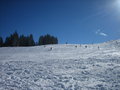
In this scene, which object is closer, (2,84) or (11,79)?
(2,84)

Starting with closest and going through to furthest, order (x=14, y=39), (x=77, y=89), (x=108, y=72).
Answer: (x=77, y=89), (x=108, y=72), (x=14, y=39)

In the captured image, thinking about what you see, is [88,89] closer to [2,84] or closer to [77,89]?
[77,89]

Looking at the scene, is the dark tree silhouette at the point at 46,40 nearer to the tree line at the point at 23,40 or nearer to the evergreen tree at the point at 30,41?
the tree line at the point at 23,40

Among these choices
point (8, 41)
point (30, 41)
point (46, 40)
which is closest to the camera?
point (8, 41)

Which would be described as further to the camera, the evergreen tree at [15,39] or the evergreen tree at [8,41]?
the evergreen tree at [8,41]

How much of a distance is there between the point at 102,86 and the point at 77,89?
1.82 metres

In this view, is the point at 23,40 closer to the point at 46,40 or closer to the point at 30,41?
the point at 30,41

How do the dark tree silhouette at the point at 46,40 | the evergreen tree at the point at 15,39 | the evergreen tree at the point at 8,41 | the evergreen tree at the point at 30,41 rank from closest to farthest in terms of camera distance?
the evergreen tree at the point at 15,39 < the evergreen tree at the point at 8,41 < the evergreen tree at the point at 30,41 < the dark tree silhouette at the point at 46,40

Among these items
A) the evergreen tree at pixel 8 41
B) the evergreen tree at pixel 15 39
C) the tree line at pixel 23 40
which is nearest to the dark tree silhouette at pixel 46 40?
the tree line at pixel 23 40

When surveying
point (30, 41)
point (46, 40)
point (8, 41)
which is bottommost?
point (8, 41)

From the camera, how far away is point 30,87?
34.4ft

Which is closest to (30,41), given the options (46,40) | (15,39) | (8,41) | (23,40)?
(23,40)

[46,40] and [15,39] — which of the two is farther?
[46,40]

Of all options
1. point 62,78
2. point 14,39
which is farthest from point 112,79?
point 14,39
